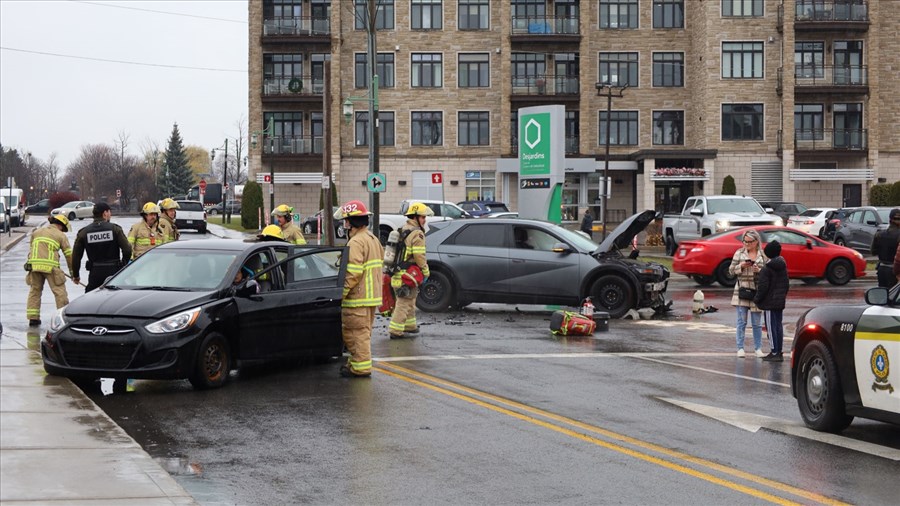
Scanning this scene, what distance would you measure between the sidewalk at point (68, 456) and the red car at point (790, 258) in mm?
18250

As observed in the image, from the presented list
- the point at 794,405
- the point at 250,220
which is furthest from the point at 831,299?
the point at 250,220

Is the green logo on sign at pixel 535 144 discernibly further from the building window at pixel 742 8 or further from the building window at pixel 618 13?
the building window at pixel 618 13

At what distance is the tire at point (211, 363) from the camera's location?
436 inches

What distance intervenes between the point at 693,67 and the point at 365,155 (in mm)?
19277

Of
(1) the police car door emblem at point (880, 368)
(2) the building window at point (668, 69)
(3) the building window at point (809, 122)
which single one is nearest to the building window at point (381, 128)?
(2) the building window at point (668, 69)

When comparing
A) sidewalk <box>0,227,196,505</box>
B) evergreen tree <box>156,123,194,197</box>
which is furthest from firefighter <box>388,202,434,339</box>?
evergreen tree <box>156,123,194,197</box>

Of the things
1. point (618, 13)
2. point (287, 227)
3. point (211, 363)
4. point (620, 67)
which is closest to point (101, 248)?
point (287, 227)

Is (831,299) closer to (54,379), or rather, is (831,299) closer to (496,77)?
(54,379)

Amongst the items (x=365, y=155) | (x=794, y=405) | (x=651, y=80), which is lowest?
(x=794, y=405)

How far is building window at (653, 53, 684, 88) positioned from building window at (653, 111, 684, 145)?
165 cm

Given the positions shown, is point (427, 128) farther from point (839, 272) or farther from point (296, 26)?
point (839, 272)

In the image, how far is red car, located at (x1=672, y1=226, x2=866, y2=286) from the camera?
26328 mm

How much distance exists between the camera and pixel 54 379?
11.1 metres

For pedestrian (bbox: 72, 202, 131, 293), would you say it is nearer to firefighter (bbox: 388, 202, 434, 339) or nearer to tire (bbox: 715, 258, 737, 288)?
firefighter (bbox: 388, 202, 434, 339)
